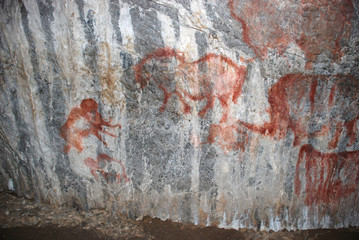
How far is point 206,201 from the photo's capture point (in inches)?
94.6

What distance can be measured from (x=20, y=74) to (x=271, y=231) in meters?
2.25

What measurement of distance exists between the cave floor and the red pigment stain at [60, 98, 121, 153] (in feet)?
1.94

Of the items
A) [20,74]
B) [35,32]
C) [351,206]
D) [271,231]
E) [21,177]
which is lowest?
[271,231]

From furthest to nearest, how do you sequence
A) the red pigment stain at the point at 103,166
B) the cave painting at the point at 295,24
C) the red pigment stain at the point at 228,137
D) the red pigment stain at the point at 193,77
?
the red pigment stain at the point at 103,166
the red pigment stain at the point at 228,137
the red pigment stain at the point at 193,77
the cave painting at the point at 295,24

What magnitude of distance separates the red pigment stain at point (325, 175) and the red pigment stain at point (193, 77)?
28.9 inches

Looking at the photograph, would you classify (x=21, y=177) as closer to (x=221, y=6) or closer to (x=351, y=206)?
(x=221, y=6)

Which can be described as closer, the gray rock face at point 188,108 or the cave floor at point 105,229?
the gray rock face at point 188,108

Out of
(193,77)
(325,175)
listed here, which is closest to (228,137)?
(193,77)

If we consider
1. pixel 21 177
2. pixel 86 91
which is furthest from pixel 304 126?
pixel 21 177

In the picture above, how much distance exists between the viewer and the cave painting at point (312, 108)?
6.99 feet

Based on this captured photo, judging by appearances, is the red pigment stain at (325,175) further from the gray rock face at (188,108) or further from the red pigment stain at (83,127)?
the red pigment stain at (83,127)

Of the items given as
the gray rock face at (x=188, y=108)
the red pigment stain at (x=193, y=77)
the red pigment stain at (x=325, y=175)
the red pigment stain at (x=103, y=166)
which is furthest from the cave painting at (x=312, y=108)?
the red pigment stain at (x=103, y=166)

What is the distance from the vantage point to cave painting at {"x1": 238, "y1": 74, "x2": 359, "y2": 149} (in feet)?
6.99

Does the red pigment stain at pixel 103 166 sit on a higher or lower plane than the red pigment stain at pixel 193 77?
lower
